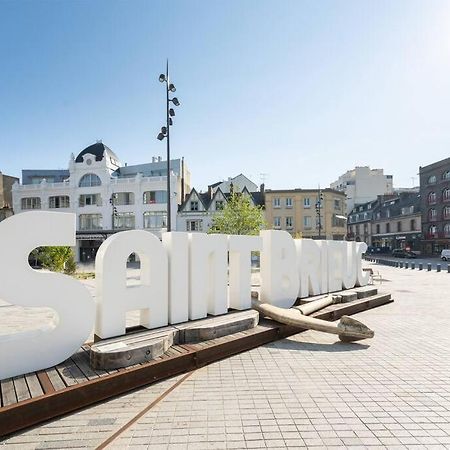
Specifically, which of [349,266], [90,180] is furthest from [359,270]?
A: [90,180]

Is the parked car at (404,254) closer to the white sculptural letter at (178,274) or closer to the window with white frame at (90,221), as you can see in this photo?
the window with white frame at (90,221)

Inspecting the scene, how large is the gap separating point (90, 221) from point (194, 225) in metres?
13.5

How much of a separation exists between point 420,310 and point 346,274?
2582 mm

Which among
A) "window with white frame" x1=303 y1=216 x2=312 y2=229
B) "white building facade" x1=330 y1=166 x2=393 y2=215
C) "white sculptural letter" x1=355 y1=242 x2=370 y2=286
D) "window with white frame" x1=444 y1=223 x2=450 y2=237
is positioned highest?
"white building facade" x1=330 y1=166 x2=393 y2=215

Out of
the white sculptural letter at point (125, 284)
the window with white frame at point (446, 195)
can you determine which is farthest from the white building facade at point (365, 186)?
the white sculptural letter at point (125, 284)

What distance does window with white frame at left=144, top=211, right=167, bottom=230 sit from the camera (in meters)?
38.4

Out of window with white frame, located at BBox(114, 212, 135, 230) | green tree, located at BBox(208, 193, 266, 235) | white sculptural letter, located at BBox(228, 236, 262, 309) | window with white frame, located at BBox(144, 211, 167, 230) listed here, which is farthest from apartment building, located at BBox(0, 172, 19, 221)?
white sculptural letter, located at BBox(228, 236, 262, 309)

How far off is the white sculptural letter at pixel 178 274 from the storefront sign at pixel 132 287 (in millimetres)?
21

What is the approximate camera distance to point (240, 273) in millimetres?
7879

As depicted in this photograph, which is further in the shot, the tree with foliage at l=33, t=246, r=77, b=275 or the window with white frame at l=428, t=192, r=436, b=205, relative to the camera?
the window with white frame at l=428, t=192, r=436, b=205

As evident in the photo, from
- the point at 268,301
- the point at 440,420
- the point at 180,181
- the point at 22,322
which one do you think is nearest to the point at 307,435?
the point at 440,420

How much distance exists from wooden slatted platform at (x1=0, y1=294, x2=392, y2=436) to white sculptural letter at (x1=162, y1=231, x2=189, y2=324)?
0.84m

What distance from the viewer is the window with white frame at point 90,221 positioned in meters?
39.7

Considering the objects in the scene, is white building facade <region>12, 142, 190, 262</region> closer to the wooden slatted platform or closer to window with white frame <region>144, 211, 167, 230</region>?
window with white frame <region>144, 211, 167, 230</region>
